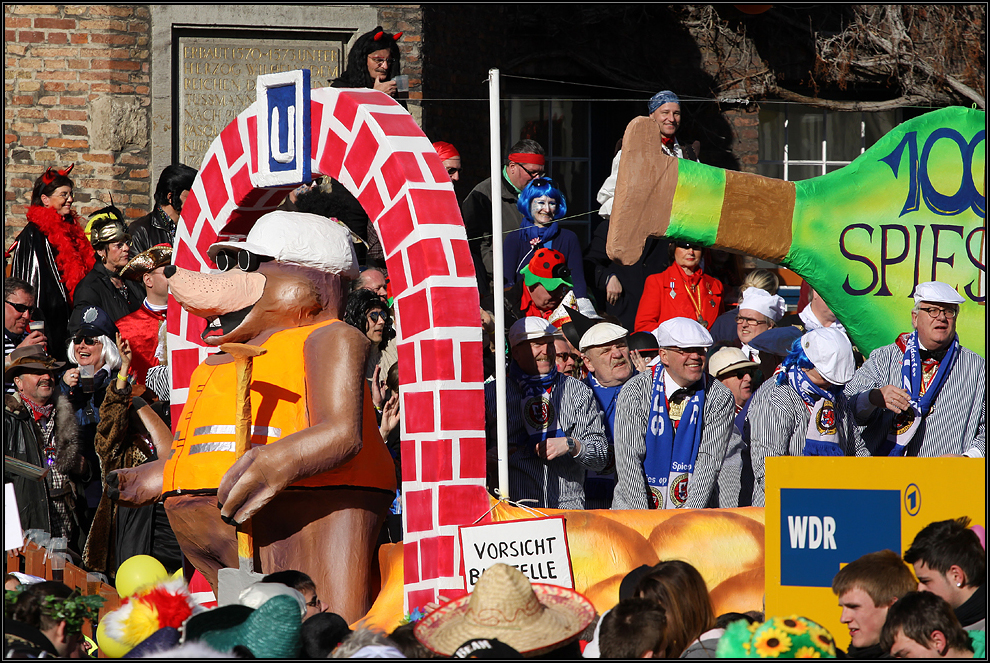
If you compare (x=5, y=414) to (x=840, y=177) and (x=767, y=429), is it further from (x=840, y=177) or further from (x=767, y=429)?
(x=840, y=177)

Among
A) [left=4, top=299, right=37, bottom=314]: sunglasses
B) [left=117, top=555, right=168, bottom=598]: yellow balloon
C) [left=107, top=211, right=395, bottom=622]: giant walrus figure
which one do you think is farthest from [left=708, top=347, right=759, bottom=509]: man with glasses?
[left=4, top=299, right=37, bottom=314]: sunglasses

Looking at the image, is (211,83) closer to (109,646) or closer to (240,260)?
(240,260)

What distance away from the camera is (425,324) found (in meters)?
4.55

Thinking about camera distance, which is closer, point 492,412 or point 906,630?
point 906,630

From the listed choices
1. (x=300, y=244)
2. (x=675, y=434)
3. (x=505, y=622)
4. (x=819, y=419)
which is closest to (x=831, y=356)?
(x=819, y=419)

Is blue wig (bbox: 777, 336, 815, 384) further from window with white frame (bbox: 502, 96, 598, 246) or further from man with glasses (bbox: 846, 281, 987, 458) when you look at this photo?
window with white frame (bbox: 502, 96, 598, 246)

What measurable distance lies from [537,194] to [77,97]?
366 centimetres

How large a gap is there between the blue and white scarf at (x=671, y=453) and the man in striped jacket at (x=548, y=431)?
24 centimetres

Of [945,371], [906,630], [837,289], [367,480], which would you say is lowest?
[906,630]

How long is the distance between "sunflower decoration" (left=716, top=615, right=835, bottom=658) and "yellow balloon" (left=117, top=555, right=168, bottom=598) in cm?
245

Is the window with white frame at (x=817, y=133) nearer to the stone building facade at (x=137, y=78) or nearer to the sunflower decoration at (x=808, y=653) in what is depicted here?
the stone building facade at (x=137, y=78)

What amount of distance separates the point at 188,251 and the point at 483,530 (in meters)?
1.99

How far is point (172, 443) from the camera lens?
16.2ft

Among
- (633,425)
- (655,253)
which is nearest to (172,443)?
(633,425)
